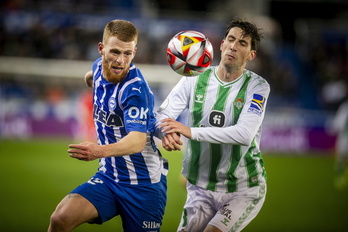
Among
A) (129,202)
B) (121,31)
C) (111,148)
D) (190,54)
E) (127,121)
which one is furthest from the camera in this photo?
(190,54)

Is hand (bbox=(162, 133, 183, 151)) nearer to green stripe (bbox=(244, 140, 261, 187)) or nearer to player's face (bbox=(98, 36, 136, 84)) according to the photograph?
player's face (bbox=(98, 36, 136, 84))

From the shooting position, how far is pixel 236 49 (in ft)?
16.2

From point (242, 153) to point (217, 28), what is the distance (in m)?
14.1

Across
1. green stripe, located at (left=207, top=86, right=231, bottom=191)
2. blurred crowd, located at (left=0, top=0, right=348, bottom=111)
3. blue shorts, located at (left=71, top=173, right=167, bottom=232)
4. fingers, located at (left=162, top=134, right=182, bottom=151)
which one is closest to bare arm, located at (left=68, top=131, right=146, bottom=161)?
fingers, located at (left=162, top=134, right=182, bottom=151)

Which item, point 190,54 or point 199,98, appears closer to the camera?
point 190,54

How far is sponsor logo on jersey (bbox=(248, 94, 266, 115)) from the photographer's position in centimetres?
488

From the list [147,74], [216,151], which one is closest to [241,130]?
[216,151]

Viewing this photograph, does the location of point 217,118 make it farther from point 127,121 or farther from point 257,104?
point 127,121

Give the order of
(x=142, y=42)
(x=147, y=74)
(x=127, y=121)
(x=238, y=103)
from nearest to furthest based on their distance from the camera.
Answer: (x=127, y=121)
(x=238, y=103)
(x=142, y=42)
(x=147, y=74)

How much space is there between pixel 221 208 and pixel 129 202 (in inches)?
34.8

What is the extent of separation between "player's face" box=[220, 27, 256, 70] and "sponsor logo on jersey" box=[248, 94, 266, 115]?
363 mm

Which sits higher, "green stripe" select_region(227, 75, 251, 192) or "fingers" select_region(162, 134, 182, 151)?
"fingers" select_region(162, 134, 182, 151)

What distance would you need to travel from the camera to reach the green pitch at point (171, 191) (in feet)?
27.6

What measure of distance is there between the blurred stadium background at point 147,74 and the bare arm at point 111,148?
837cm
